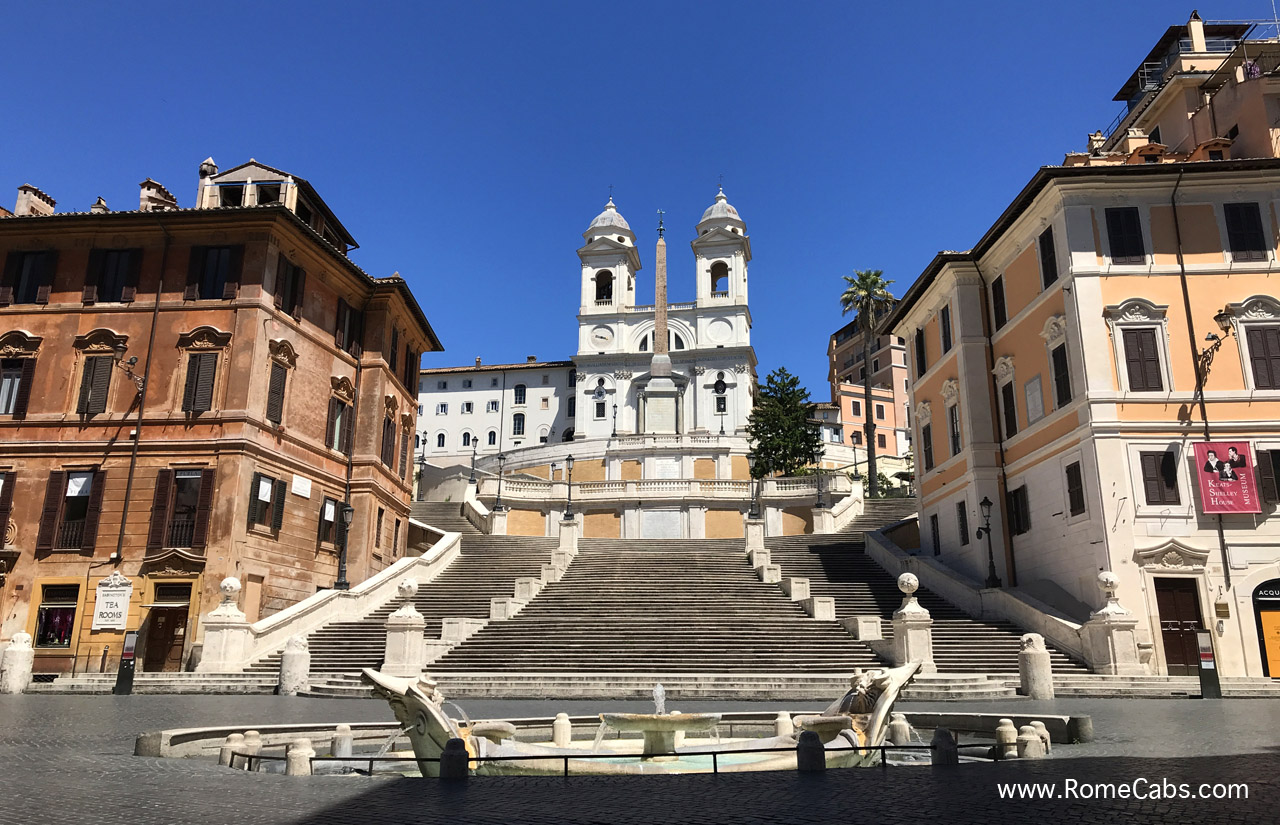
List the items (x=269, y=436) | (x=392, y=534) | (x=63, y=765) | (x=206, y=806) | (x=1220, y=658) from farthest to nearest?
(x=392, y=534), (x=269, y=436), (x=1220, y=658), (x=63, y=765), (x=206, y=806)

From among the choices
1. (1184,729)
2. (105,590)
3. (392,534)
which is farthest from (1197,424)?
(105,590)

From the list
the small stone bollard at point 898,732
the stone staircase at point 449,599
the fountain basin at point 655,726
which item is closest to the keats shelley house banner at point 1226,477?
the small stone bollard at point 898,732

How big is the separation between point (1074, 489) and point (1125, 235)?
7.37 m

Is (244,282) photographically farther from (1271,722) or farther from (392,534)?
(1271,722)

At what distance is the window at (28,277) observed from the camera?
30.2 m

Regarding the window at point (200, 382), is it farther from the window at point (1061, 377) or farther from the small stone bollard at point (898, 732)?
the window at point (1061, 377)

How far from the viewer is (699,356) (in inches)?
3349

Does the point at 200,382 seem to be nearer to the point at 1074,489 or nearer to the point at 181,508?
the point at 181,508

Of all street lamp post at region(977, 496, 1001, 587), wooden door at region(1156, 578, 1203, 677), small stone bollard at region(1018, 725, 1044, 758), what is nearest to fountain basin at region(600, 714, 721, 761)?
small stone bollard at region(1018, 725, 1044, 758)

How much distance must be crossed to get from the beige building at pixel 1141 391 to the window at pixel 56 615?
27.7 metres

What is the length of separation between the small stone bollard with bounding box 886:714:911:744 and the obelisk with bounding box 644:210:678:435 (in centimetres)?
5614

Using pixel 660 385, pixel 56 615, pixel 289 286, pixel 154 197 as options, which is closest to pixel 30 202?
pixel 154 197

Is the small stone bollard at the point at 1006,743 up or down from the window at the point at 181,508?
down

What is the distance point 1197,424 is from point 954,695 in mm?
11388
